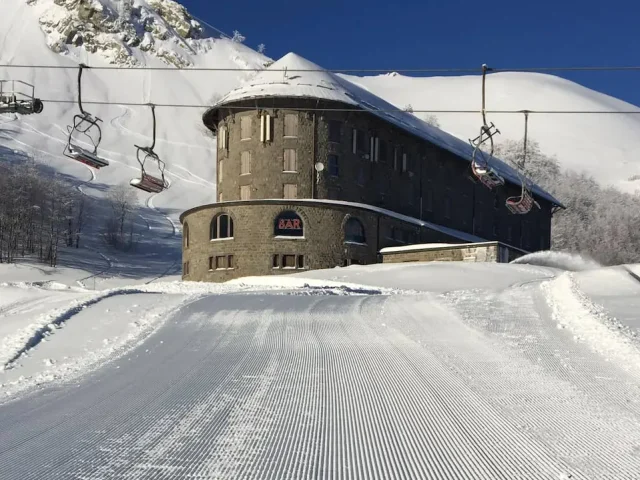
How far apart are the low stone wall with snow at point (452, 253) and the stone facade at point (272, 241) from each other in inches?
60.5

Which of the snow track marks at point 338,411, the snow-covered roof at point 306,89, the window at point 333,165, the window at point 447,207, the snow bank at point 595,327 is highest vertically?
the snow-covered roof at point 306,89

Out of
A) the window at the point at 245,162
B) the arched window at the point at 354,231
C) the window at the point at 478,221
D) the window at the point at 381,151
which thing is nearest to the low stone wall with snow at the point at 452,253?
the arched window at the point at 354,231

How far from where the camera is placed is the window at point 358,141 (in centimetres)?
4916

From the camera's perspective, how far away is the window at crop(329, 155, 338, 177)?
1887 inches

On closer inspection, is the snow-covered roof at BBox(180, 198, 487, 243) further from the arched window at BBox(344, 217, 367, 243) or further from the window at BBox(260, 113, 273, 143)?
the window at BBox(260, 113, 273, 143)

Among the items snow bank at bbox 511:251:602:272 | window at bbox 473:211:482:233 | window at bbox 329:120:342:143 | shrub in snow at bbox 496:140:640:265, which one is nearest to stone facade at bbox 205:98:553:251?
window at bbox 329:120:342:143

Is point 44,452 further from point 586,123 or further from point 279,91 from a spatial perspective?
point 586,123

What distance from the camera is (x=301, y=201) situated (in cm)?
4512

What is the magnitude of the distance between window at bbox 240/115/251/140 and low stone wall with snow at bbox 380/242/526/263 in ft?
34.2

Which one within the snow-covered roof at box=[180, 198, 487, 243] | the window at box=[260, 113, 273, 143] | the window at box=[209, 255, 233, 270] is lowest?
the window at box=[209, 255, 233, 270]

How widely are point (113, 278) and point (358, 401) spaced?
70940mm

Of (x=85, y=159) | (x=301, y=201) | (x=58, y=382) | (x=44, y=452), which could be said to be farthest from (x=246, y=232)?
(x=44, y=452)

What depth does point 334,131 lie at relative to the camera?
4819 cm

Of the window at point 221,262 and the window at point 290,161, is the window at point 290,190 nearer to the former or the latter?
the window at point 290,161
